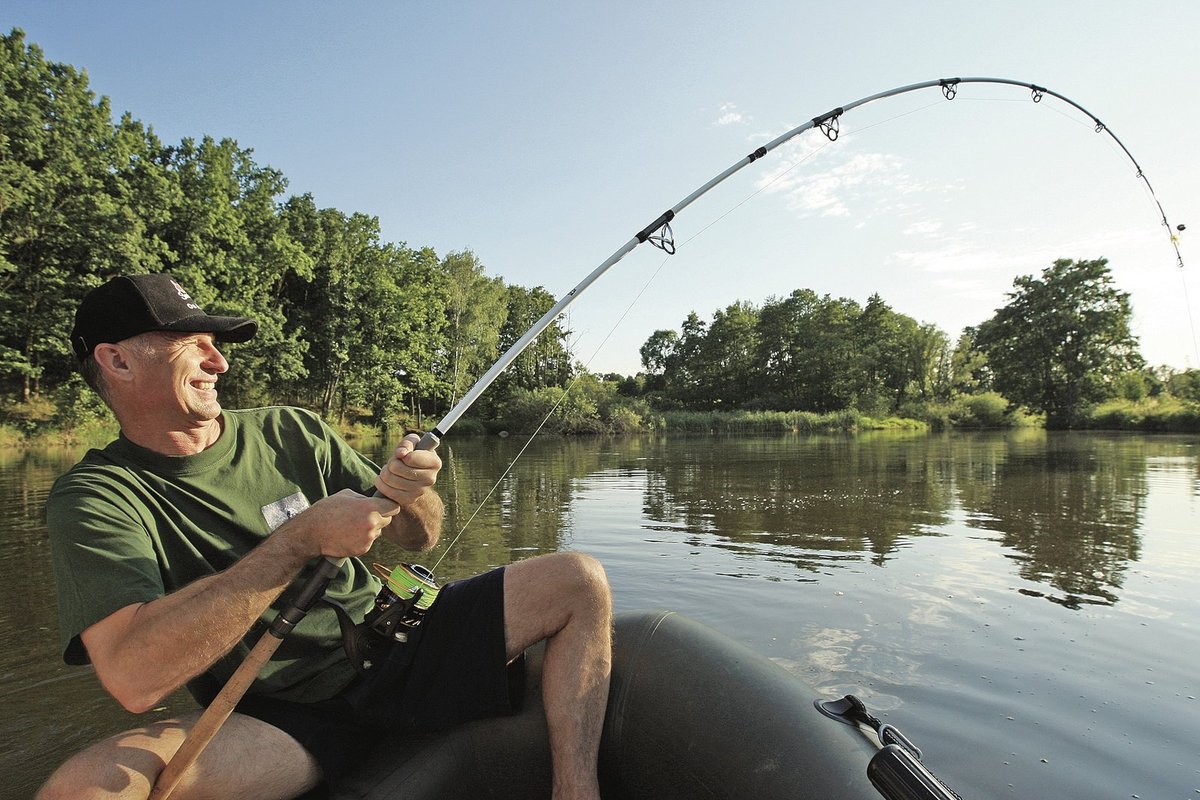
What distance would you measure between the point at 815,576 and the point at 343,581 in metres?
4.40

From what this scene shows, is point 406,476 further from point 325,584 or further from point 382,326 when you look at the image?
point 382,326

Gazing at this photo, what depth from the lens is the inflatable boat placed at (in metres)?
1.68

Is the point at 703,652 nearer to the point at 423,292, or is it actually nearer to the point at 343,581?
the point at 343,581

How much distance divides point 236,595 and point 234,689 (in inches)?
8.8

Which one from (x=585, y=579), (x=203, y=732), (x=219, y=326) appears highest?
(x=219, y=326)

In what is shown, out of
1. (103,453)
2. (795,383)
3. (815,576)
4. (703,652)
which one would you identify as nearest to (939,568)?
(815,576)

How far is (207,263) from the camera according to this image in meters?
26.2

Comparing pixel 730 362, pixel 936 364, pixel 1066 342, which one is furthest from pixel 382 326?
pixel 936 364

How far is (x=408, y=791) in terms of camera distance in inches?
71.0

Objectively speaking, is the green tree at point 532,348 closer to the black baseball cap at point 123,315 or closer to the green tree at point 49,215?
the green tree at point 49,215

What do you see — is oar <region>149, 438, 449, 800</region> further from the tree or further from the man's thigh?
the tree

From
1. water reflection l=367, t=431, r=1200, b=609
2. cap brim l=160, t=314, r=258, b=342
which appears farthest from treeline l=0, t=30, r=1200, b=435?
cap brim l=160, t=314, r=258, b=342

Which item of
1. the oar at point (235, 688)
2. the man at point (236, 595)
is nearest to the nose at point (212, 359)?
the man at point (236, 595)

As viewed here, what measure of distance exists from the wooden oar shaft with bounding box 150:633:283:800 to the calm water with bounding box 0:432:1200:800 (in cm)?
167
